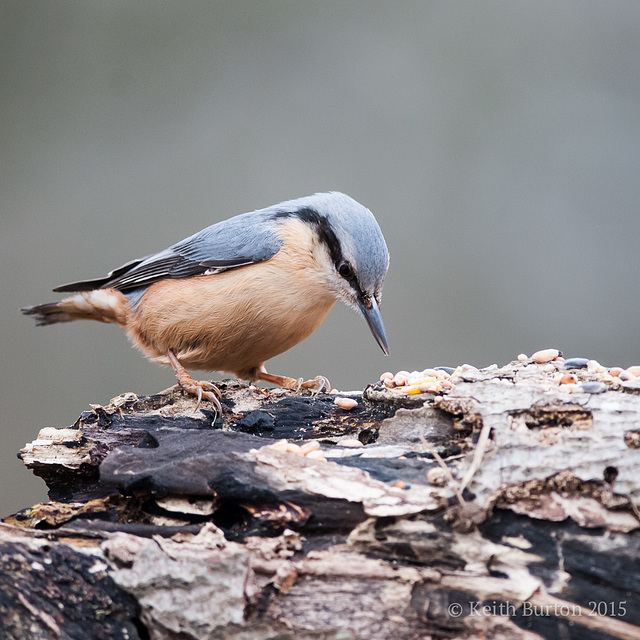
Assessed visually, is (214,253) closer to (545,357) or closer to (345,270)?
(345,270)

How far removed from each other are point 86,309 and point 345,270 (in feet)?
4.92

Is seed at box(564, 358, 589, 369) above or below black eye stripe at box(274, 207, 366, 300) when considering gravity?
below

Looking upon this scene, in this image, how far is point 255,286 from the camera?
2.88 meters

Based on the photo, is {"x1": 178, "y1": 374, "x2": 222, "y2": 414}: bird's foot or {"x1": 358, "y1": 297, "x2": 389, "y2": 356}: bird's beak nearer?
{"x1": 178, "y1": 374, "x2": 222, "y2": 414}: bird's foot

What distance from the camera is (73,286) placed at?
344 centimetres

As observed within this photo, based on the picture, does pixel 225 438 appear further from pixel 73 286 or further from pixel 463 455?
pixel 73 286

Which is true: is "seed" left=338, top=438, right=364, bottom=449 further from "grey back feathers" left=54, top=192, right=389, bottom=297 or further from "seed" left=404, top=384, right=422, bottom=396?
"grey back feathers" left=54, top=192, right=389, bottom=297

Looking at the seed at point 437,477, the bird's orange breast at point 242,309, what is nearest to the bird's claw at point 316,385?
the bird's orange breast at point 242,309

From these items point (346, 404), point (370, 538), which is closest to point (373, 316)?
point (346, 404)

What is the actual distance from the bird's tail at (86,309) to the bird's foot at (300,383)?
80 cm

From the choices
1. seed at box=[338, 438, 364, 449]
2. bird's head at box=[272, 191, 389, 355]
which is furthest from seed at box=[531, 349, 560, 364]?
seed at box=[338, 438, 364, 449]

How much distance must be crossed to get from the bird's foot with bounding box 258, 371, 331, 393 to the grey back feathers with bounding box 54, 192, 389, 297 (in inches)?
19.7

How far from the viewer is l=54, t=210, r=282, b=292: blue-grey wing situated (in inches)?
119

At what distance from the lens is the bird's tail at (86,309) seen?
10.9 feet
